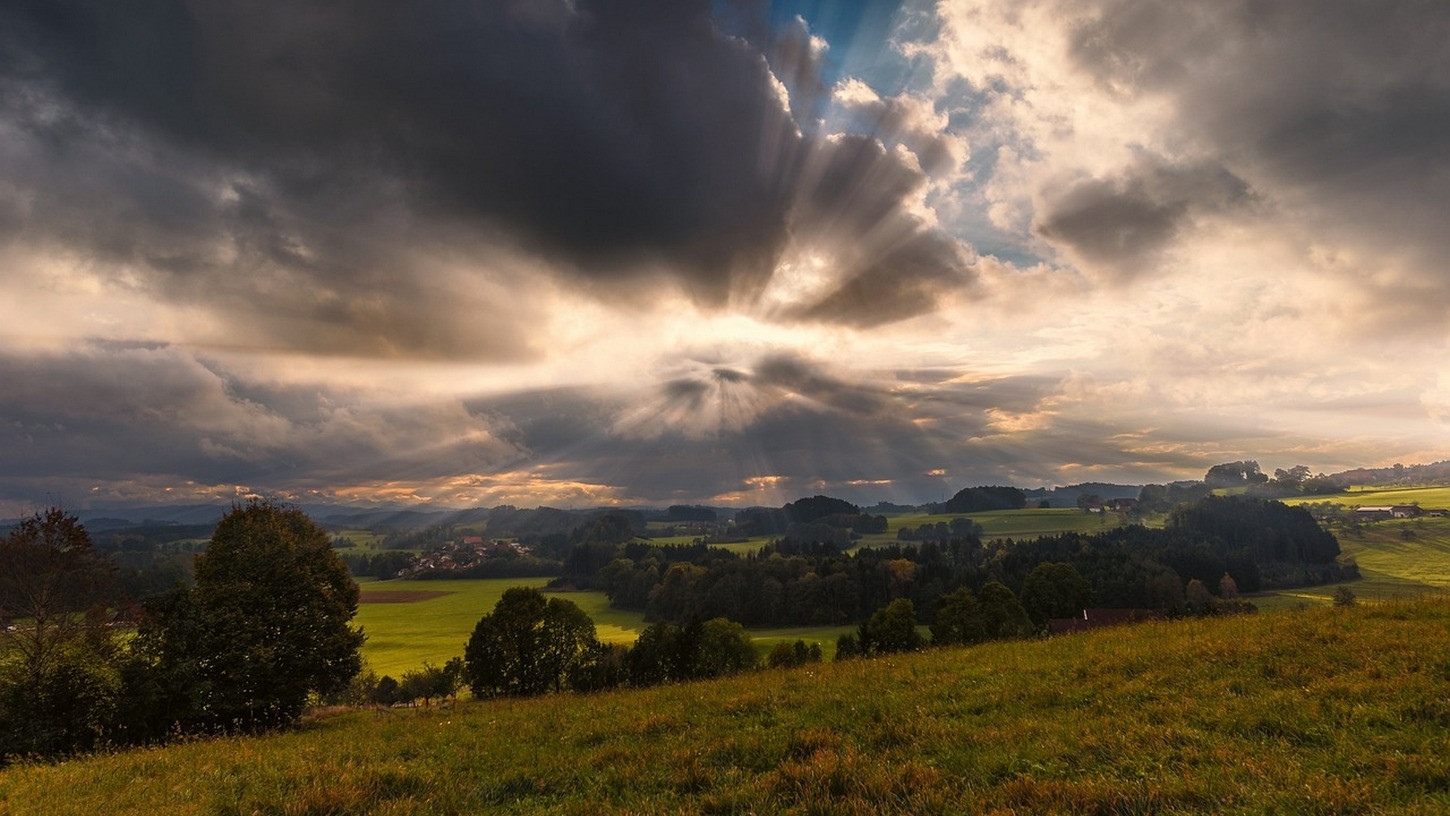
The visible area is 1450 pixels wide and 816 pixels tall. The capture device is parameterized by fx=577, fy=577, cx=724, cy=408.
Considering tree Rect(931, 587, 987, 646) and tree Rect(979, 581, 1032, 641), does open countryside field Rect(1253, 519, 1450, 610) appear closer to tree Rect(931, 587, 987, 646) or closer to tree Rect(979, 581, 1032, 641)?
tree Rect(979, 581, 1032, 641)

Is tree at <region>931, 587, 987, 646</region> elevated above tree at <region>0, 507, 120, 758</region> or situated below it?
below

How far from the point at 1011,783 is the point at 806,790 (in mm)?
2482

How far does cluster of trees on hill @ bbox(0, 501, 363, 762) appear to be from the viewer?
20703 mm

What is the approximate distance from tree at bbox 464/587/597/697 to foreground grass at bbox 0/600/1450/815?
154 feet

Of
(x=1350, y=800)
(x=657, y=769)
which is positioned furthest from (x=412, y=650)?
(x=1350, y=800)

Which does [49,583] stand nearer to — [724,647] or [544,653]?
[544,653]

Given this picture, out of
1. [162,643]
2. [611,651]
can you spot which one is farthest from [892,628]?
[162,643]

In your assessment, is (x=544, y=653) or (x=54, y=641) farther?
(x=544, y=653)

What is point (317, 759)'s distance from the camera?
11375 mm

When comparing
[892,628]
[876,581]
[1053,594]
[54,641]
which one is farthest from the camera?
[876,581]

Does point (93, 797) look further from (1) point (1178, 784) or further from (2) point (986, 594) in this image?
(2) point (986, 594)

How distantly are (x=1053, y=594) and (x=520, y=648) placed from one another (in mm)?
91457

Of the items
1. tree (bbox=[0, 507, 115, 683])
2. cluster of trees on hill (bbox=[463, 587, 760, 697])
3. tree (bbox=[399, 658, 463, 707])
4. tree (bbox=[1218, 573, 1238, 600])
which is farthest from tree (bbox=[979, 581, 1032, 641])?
tree (bbox=[1218, 573, 1238, 600])

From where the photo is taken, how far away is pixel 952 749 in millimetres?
8773
